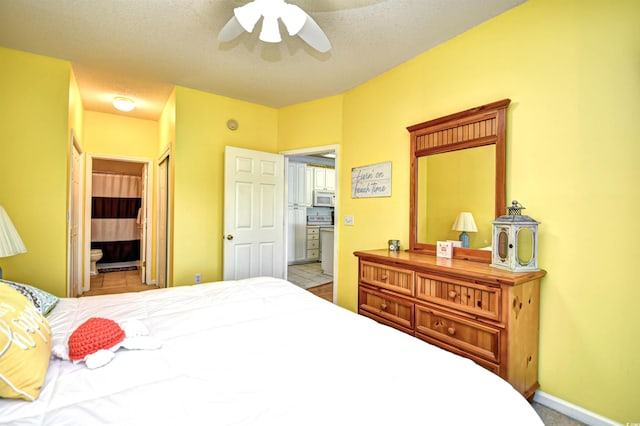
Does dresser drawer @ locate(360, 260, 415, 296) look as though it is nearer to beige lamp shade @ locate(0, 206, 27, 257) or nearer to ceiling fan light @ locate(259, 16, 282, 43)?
ceiling fan light @ locate(259, 16, 282, 43)

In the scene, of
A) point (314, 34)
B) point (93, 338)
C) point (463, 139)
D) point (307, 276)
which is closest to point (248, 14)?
point (314, 34)

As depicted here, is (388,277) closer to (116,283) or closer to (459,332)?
(459,332)

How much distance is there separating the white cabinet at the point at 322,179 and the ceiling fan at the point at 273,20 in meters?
4.77

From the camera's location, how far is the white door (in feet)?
11.4

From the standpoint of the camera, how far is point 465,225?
219 cm

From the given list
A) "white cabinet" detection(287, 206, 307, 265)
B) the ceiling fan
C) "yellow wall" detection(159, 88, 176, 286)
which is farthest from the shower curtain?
the ceiling fan

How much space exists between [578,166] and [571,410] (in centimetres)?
140

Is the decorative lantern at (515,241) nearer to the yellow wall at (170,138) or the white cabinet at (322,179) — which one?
the yellow wall at (170,138)

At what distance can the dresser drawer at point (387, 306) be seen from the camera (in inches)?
81.5

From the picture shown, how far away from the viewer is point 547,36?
1.79 m

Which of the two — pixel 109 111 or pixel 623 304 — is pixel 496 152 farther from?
pixel 109 111

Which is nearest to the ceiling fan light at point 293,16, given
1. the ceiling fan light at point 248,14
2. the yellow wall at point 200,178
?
the ceiling fan light at point 248,14

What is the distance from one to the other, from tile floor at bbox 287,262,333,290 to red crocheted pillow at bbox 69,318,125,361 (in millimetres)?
3521

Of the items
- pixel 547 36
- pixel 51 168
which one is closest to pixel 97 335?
pixel 51 168
